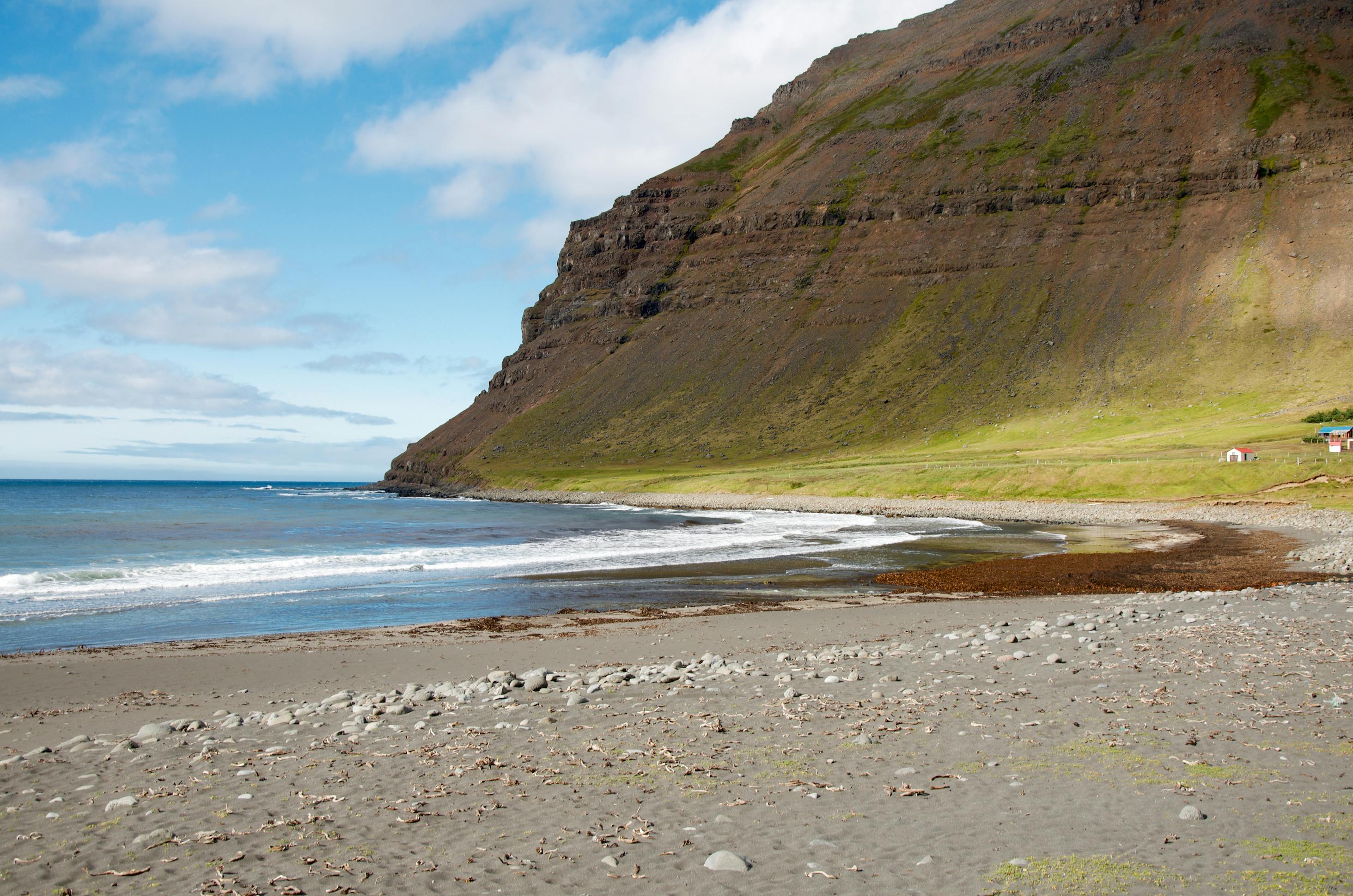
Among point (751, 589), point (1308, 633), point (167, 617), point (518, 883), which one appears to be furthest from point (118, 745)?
point (751, 589)

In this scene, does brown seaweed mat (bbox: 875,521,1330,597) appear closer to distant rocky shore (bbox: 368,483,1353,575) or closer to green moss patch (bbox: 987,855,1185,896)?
distant rocky shore (bbox: 368,483,1353,575)

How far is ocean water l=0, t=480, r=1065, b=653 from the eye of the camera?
75.6 feet

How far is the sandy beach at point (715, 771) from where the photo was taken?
6121 millimetres

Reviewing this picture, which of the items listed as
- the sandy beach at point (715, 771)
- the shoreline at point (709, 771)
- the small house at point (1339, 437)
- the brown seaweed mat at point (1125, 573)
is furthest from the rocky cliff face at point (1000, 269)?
the shoreline at point (709, 771)

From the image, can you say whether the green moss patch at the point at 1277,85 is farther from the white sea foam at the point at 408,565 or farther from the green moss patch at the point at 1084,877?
the green moss patch at the point at 1084,877

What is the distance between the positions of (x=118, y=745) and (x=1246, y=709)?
1301 cm

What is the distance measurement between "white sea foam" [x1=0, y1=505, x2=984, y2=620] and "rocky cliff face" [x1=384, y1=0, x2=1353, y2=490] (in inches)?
3075

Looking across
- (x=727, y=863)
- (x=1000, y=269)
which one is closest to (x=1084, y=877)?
(x=727, y=863)

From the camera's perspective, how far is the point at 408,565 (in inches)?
1385

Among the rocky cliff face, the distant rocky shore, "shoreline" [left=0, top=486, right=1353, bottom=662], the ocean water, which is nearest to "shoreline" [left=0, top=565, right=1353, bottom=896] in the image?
"shoreline" [left=0, top=486, right=1353, bottom=662]

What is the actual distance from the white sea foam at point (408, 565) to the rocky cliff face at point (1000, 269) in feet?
256

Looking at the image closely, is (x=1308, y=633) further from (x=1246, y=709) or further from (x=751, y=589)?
(x=751, y=589)

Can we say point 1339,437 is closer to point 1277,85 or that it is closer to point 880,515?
point 880,515

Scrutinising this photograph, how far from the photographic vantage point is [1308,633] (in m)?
14.5
